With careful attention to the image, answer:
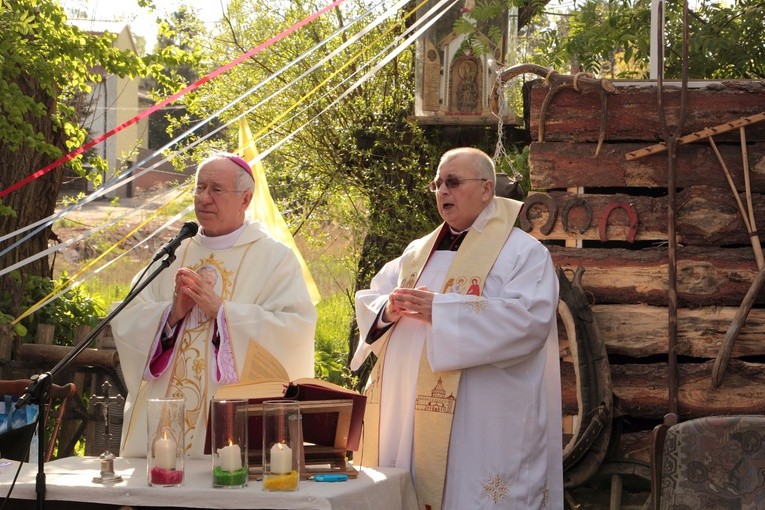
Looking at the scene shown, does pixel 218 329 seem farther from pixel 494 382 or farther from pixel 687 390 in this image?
pixel 687 390

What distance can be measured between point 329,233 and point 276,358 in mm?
8162

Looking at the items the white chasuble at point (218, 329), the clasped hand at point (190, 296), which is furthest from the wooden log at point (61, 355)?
the clasped hand at point (190, 296)

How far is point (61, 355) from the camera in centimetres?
807

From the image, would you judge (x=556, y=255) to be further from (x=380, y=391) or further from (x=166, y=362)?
(x=166, y=362)

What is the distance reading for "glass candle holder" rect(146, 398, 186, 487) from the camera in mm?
3898

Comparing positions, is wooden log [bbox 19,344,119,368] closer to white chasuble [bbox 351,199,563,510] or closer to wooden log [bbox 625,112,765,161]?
white chasuble [bbox 351,199,563,510]

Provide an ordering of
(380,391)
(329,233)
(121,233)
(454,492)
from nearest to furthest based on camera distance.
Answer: (454,492) < (380,391) < (329,233) < (121,233)

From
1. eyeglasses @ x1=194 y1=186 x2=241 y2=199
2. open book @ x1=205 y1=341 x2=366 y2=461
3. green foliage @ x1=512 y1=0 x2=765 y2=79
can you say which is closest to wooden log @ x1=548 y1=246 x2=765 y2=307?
green foliage @ x1=512 y1=0 x2=765 y2=79

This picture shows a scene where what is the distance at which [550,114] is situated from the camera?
662 centimetres

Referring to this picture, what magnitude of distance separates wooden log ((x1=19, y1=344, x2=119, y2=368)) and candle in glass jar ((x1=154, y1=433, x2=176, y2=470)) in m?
4.07

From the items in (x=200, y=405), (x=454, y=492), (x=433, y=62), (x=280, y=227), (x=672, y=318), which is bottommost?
(x=454, y=492)

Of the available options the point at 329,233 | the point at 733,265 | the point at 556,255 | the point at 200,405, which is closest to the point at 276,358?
the point at 200,405

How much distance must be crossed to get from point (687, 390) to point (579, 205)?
1.15m

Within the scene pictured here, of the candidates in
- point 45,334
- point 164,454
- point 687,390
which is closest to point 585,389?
point 687,390
